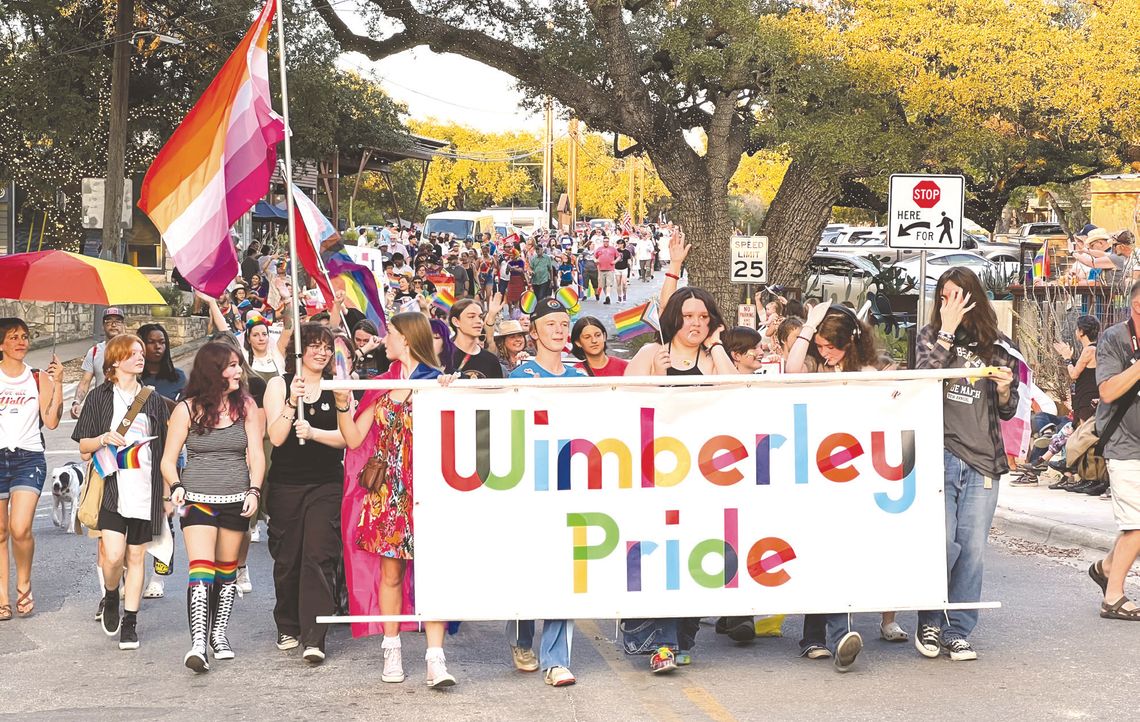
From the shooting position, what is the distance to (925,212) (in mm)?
13781

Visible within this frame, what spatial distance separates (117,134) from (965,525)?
22.5m

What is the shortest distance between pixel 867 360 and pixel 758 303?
12.7 m

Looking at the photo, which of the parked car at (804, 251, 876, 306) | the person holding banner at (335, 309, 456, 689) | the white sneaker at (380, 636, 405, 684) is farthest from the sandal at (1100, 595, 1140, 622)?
the parked car at (804, 251, 876, 306)

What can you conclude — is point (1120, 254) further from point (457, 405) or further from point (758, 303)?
point (457, 405)

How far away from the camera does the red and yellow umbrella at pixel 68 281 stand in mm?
8320

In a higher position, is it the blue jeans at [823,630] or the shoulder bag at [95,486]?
the shoulder bag at [95,486]

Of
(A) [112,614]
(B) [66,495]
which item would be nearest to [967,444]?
(A) [112,614]

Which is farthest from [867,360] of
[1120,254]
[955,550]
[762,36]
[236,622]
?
[762,36]

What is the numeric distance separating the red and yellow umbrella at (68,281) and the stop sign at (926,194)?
7.65 m

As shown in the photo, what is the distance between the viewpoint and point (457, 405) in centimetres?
668

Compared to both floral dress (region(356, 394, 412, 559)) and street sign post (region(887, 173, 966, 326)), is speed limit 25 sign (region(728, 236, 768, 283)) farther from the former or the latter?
floral dress (region(356, 394, 412, 559))

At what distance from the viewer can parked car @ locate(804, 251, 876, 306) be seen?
30.0m

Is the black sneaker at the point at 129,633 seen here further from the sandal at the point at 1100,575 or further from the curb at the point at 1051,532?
the curb at the point at 1051,532

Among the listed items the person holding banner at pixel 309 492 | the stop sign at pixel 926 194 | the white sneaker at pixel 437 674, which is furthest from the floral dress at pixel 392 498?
the stop sign at pixel 926 194
